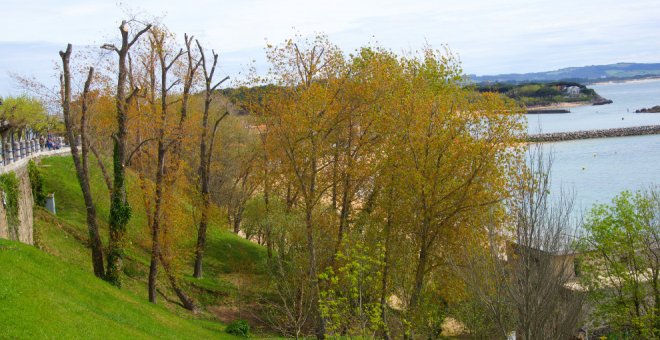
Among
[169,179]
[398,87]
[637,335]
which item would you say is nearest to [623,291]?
[637,335]

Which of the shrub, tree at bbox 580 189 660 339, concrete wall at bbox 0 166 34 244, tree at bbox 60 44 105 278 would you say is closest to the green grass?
tree at bbox 60 44 105 278

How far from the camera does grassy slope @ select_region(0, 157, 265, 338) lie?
14.3 metres

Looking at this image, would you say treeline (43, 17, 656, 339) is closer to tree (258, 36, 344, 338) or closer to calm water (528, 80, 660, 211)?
tree (258, 36, 344, 338)

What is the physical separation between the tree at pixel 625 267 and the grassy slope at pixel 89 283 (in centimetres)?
1590

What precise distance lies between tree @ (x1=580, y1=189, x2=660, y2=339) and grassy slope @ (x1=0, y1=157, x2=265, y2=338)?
15.9 m

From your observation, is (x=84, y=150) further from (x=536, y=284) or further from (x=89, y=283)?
(x=536, y=284)

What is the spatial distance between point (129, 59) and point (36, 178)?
7.39 metres

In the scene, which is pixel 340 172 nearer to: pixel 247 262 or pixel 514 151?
pixel 514 151

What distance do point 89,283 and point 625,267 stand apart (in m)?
21.2

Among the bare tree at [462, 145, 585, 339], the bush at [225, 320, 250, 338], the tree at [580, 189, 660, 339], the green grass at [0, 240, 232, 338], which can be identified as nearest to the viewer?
the green grass at [0, 240, 232, 338]

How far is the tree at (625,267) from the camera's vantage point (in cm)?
2508

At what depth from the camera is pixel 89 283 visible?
19656 millimetres

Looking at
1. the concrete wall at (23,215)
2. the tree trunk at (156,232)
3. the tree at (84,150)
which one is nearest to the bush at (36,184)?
the concrete wall at (23,215)

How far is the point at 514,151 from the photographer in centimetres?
2481
